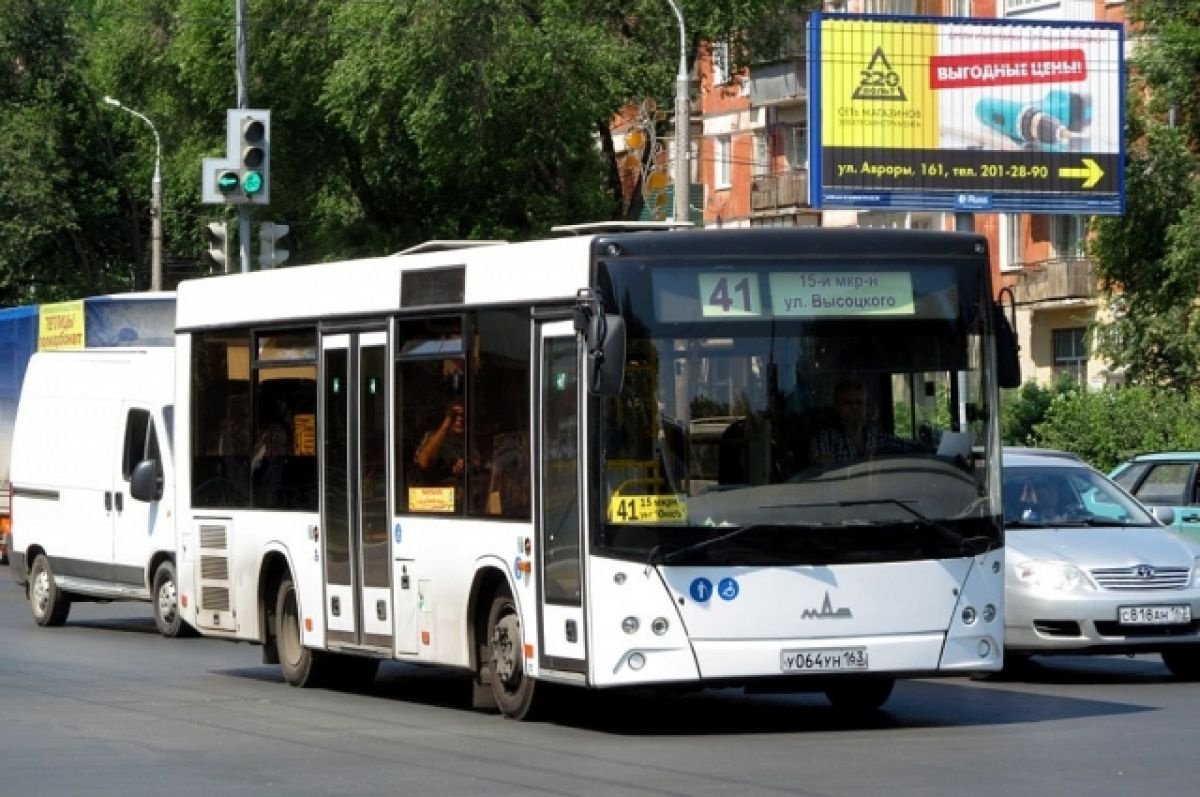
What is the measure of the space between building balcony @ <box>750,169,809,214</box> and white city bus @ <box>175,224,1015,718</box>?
49206mm

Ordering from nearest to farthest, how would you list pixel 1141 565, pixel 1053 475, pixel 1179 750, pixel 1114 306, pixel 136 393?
pixel 1179 750 < pixel 1141 565 < pixel 1053 475 < pixel 136 393 < pixel 1114 306

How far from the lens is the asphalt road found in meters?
12.1

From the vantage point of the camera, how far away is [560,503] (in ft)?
47.6

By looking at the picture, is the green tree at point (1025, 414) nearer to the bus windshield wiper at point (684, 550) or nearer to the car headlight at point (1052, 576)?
the car headlight at point (1052, 576)

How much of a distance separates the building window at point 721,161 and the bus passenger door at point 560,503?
56.5 metres

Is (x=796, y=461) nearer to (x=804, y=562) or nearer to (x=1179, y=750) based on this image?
(x=804, y=562)

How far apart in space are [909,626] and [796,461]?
42.4 inches

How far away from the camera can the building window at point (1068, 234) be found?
56.6 meters

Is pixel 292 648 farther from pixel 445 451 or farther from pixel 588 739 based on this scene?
pixel 588 739

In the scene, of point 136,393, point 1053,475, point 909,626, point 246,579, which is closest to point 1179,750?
point 909,626

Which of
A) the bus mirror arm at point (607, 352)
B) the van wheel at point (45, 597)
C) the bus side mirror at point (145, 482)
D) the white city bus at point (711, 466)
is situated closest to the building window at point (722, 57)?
the van wheel at point (45, 597)

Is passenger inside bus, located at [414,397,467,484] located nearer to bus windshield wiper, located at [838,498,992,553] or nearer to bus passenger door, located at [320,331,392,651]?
bus passenger door, located at [320,331,392,651]

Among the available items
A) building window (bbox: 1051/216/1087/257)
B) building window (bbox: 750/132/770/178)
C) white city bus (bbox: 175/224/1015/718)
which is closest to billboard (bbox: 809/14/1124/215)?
building window (bbox: 1051/216/1087/257)

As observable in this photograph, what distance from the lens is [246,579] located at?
61.4 feet
